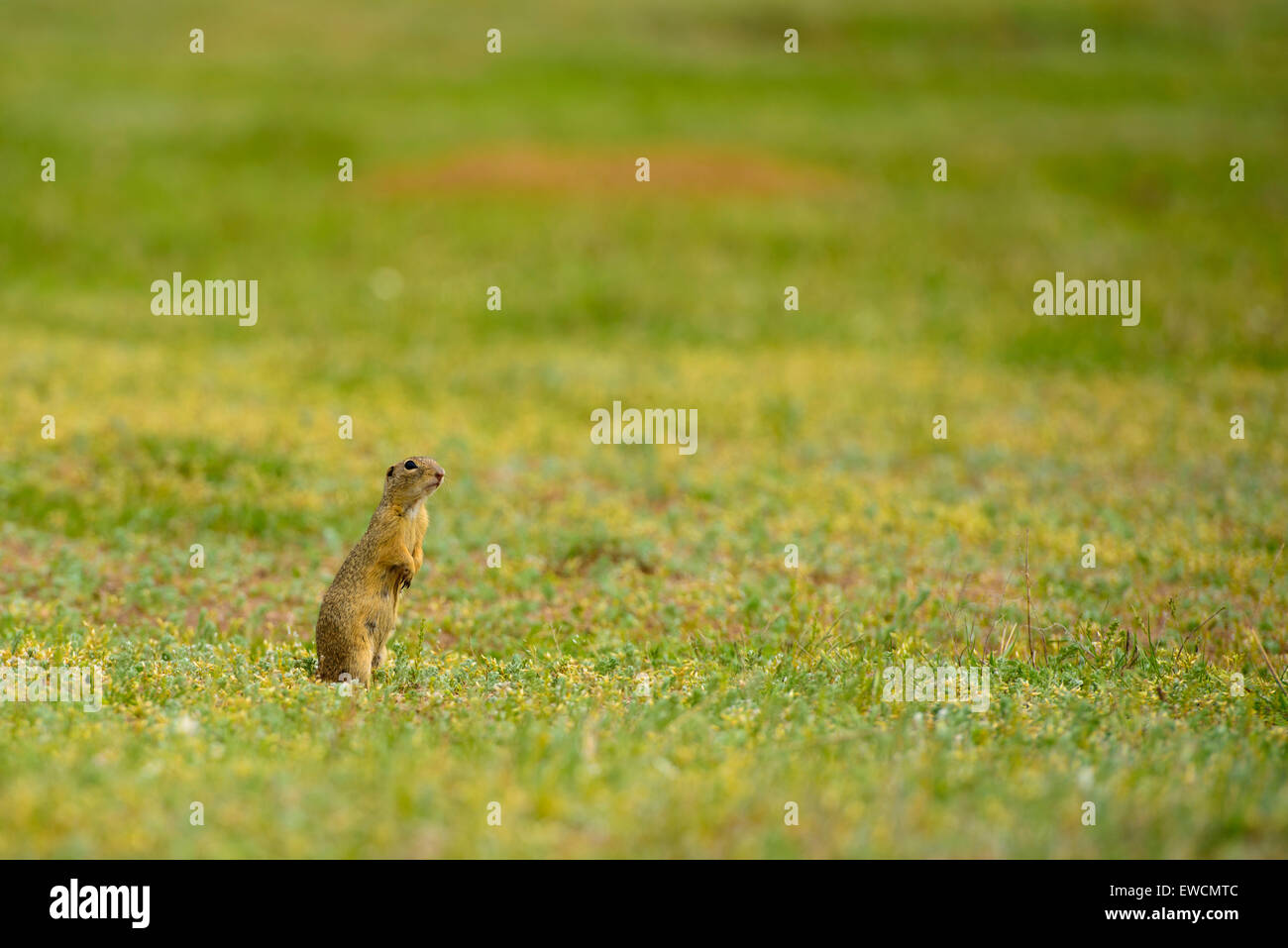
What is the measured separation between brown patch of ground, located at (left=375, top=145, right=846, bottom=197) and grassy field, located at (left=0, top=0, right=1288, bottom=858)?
0.51 feet

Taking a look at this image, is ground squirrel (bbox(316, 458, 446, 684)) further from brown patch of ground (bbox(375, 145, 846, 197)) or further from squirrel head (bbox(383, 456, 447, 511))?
brown patch of ground (bbox(375, 145, 846, 197))

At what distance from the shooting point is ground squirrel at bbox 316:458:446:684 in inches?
323

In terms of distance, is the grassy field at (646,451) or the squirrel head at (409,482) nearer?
the grassy field at (646,451)

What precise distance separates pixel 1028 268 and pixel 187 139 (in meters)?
21.1

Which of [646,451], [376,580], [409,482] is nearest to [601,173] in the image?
[646,451]

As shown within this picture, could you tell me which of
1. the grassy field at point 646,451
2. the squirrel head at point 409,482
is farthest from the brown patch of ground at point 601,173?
the squirrel head at point 409,482

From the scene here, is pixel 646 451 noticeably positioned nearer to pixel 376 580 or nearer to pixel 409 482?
pixel 409 482

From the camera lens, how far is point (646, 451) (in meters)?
16.5

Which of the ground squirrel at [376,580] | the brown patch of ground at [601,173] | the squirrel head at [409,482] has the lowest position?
the ground squirrel at [376,580]

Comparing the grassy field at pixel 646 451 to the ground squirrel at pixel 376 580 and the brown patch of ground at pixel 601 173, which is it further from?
the ground squirrel at pixel 376 580

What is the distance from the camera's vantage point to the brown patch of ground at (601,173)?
98.1ft

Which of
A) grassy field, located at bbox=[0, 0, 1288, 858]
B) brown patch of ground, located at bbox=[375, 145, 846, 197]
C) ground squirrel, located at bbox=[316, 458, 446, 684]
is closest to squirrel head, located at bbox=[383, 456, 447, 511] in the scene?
ground squirrel, located at bbox=[316, 458, 446, 684]

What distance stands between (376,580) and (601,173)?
23891mm

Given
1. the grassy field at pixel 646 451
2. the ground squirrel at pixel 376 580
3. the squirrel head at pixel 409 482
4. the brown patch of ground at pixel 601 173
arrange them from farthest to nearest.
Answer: the brown patch of ground at pixel 601 173 < the squirrel head at pixel 409 482 < the ground squirrel at pixel 376 580 < the grassy field at pixel 646 451
